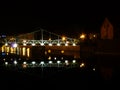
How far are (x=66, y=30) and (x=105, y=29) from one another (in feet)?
37.9

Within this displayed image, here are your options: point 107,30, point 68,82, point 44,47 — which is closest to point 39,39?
point 44,47

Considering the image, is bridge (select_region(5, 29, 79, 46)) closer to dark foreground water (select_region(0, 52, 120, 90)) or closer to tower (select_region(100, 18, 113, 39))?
tower (select_region(100, 18, 113, 39))

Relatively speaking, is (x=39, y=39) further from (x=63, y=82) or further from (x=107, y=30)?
(x=63, y=82)

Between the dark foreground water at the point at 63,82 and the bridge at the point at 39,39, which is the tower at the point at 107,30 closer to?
the bridge at the point at 39,39

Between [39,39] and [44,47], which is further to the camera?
[39,39]

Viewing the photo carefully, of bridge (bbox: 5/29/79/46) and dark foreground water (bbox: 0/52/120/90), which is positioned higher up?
bridge (bbox: 5/29/79/46)

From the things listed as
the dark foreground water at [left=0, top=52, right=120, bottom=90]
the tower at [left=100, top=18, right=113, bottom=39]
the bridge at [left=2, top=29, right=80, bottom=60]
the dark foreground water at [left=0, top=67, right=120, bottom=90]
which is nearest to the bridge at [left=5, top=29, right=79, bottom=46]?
the bridge at [left=2, top=29, right=80, bottom=60]

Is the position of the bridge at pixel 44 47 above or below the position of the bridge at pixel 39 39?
below

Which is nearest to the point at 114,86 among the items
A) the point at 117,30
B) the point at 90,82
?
the point at 90,82

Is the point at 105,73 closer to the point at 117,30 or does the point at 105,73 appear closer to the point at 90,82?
the point at 90,82

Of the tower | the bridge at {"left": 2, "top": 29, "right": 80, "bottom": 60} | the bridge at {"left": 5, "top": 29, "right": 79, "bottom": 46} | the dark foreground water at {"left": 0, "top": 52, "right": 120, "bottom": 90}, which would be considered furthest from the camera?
the bridge at {"left": 5, "top": 29, "right": 79, "bottom": 46}

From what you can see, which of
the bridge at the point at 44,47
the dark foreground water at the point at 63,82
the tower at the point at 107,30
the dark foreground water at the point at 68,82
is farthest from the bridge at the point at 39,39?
the dark foreground water at the point at 63,82

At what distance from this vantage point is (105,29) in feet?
111

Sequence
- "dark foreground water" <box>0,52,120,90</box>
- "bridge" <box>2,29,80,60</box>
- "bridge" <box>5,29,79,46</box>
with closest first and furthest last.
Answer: "dark foreground water" <box>0,52,120,90</box>, "bridge" <box>2,29,80,60</box>, "bridge" <box>5,29,79,46</box>
